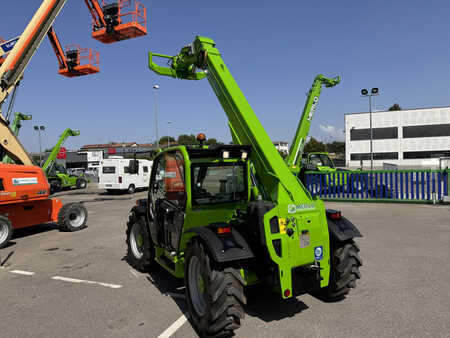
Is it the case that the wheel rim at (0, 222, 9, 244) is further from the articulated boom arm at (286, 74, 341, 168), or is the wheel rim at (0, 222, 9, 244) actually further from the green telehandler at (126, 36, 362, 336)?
the articulated boom arm at (286, 74, 341, 168)

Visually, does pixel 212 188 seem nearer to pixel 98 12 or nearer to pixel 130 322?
pixel 130 322

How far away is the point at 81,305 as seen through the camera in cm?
441

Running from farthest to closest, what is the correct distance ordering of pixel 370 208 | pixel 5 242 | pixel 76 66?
pixel 76 66, pixel 370 208, pixel 5 242

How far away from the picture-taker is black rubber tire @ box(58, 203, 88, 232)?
30.9ft

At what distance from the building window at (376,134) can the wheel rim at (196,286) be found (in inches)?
2289

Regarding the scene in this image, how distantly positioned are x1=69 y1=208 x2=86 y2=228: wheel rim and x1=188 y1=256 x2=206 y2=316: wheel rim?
23.6ft

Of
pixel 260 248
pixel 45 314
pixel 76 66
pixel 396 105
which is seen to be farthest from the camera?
pixel 396 105

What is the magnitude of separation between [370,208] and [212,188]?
9744mm

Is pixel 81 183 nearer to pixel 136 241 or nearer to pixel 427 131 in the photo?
pixel 136 241

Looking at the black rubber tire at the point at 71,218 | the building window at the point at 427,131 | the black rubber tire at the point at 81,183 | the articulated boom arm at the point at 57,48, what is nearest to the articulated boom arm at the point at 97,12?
the articulated boom arm at the point at 57,48

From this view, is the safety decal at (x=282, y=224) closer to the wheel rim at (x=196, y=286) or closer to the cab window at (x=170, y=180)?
the wheel rim at (x=196, y=286)

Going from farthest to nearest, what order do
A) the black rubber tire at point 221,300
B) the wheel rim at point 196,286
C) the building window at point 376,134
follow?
the building window at point 376,134 → the wheel rim at point 196,286 → the black rubber tire at point 221,300

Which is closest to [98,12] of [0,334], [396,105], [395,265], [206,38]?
[206,38]

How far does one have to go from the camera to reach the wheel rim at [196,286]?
372 centimetres
